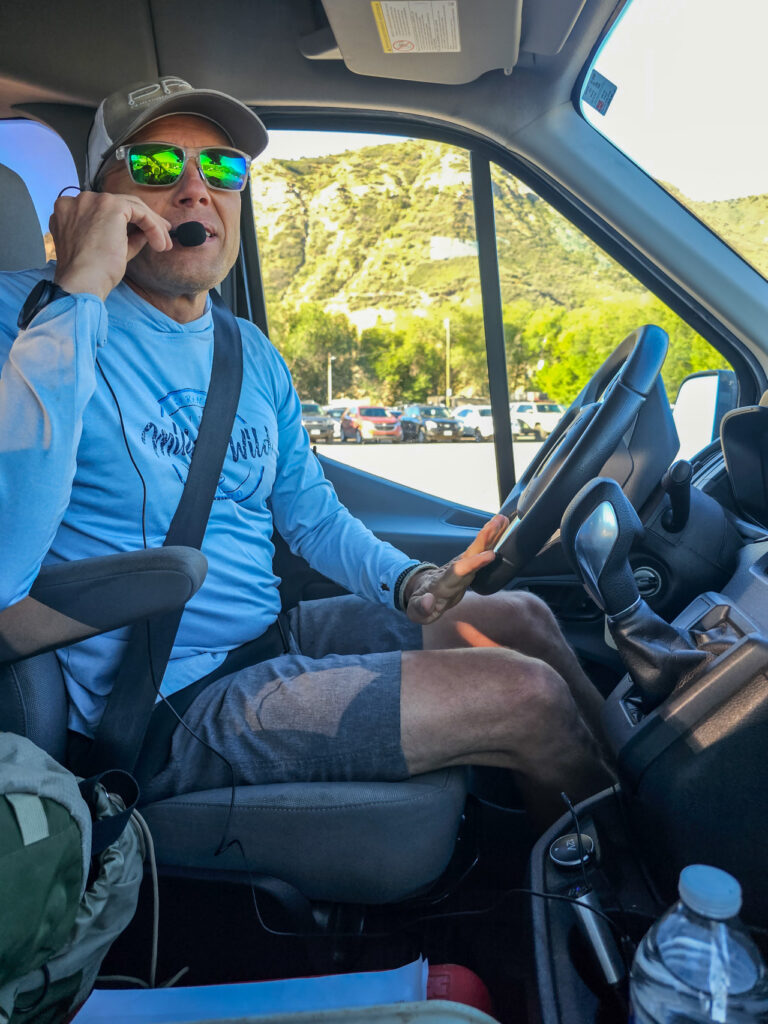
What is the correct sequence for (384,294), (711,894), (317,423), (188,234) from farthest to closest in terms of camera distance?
(317,423), (384,294), (188,234), (711,894)

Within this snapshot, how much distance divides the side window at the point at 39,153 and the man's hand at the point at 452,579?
1.27 meters

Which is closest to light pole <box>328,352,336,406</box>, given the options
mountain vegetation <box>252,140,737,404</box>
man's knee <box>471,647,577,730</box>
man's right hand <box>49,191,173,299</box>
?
mountain vegetation <box>252,140,737,404</box>

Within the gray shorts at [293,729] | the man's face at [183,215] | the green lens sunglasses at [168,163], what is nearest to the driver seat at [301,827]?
the gray shorts at [293,729]

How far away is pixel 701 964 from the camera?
91 cm

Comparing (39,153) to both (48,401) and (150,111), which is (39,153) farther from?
(48,401)

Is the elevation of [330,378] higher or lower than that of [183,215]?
lower

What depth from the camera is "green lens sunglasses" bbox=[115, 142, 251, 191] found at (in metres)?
1.56

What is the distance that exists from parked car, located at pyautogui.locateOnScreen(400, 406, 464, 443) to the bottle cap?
166 centimetres

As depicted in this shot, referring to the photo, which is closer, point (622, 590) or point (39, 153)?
point (622, 590)

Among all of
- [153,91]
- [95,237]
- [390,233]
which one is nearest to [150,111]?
[153,91]

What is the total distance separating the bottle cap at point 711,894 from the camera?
0.82 m

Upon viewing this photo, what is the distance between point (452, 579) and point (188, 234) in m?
0.78

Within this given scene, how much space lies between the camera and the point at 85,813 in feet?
3.31

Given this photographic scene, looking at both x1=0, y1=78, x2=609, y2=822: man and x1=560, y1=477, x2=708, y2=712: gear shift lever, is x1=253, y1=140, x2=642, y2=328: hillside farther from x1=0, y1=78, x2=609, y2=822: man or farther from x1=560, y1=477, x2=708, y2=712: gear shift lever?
x1=560, y1=477, x2=708, y2=712: gear shift lever
